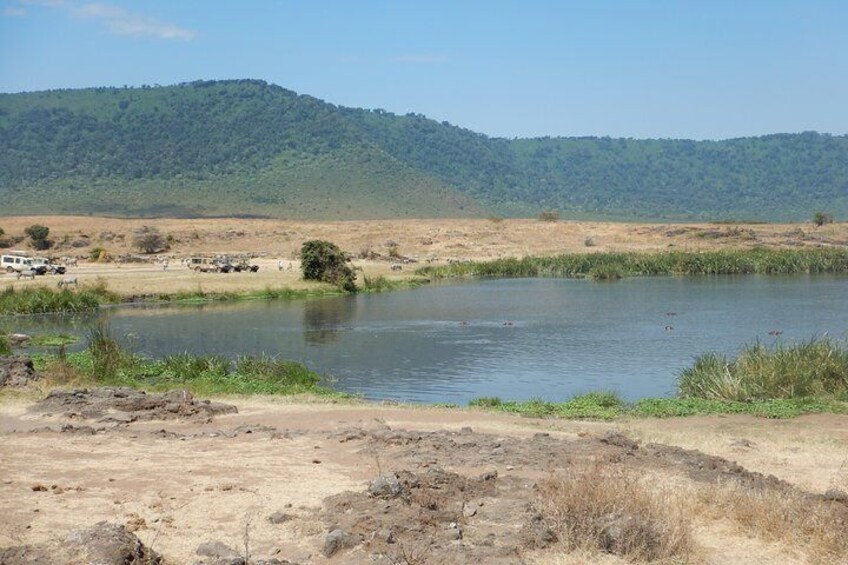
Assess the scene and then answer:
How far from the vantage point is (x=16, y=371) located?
20.6 meters

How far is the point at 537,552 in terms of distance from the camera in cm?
907

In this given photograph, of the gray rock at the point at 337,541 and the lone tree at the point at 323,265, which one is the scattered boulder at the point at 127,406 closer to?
the gray rock at the point at 337,541

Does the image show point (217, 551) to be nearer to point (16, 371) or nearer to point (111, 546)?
point (111, 546)

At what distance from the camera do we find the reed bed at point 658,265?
208 feet

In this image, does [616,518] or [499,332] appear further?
[499,332]

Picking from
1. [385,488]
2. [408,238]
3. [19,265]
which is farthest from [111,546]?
[408,238]

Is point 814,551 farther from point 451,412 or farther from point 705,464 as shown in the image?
point 451,412

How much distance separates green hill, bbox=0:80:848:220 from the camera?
132 m

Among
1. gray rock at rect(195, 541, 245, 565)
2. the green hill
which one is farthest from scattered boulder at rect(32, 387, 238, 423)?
the green hill

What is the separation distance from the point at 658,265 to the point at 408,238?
964 inches

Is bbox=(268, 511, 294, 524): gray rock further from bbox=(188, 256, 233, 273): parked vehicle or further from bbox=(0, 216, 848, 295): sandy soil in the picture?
bbox=(0, 216, 848, 295): sandy soil

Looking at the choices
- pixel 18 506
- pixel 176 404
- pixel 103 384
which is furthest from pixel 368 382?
pixel 18 506

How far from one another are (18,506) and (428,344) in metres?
21.8

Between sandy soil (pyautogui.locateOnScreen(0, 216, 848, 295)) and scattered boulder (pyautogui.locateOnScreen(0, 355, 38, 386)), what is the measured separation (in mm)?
41575
